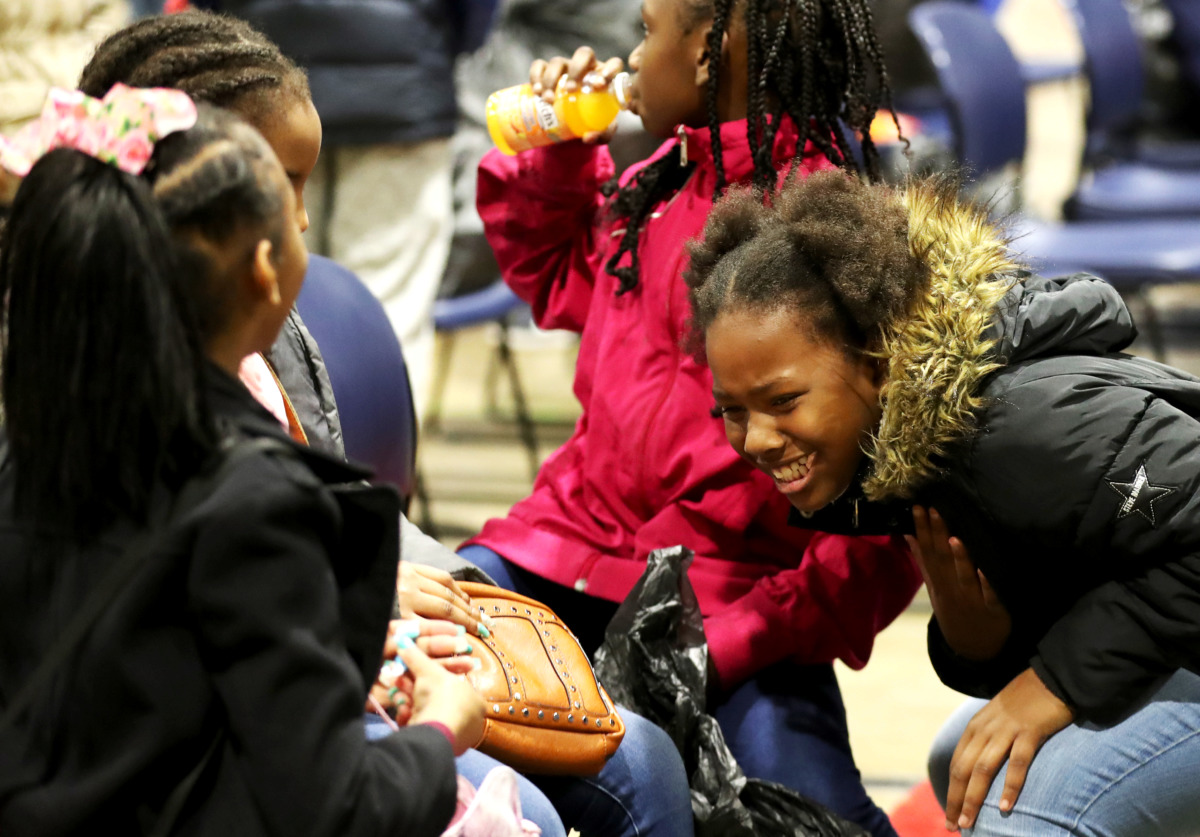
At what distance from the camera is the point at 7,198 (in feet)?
6.42

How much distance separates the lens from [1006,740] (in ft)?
5.17

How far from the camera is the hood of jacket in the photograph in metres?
1.52

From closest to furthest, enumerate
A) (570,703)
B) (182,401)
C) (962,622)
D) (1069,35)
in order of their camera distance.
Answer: (182,401) < (570,703) < (962,622) < (1069,35)

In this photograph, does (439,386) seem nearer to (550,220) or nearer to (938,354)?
(550,220)

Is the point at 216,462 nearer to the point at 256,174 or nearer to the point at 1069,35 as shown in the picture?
the point at 256,174

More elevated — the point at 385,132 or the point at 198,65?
the point at 198,65

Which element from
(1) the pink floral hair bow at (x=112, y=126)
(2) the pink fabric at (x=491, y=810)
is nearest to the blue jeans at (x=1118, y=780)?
(2) the pink fabric at (x=491, y=810)

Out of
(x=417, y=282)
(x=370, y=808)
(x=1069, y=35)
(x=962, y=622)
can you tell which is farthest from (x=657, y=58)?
(x=1069, y=35)

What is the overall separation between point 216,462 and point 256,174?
0.24 metres

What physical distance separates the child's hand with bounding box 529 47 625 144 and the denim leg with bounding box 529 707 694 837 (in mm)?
933

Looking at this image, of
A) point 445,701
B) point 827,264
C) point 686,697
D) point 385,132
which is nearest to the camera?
point 445,701

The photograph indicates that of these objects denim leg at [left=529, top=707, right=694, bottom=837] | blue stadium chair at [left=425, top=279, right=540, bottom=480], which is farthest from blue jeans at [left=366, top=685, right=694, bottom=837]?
blue stadium chair at [left=425, top=279, right=540, bottom=480]

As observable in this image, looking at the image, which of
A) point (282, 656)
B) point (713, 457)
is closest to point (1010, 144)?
point (713, 457)

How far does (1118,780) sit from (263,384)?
1042 mm
